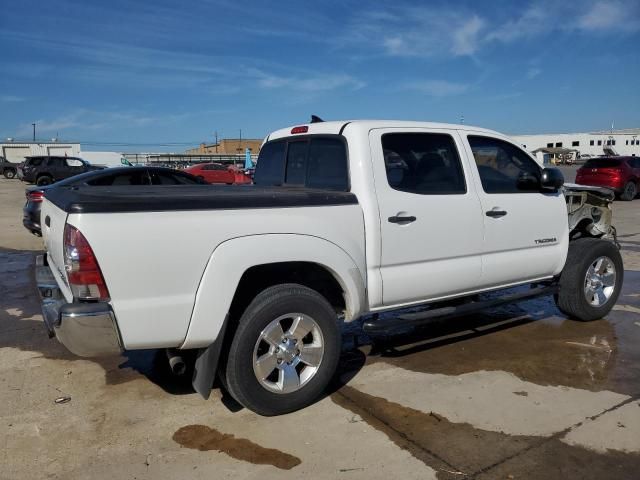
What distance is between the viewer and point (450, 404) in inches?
149

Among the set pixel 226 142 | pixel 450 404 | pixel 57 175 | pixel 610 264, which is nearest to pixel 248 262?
pixel 450 404

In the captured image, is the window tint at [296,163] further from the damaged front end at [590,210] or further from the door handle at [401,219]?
the damaged front end at [590,210]

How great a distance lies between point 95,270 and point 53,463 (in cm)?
117

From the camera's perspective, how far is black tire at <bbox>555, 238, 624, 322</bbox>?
536 centimetres

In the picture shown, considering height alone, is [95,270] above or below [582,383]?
above

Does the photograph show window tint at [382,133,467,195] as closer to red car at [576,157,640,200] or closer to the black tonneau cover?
the black tonneau cover

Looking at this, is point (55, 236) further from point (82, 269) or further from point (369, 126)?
point (369, 126)

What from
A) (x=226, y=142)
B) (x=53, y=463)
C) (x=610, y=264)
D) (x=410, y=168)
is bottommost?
A: (x=53, y=463)

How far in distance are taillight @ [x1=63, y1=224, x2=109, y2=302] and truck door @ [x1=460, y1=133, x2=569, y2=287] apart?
9.94ft

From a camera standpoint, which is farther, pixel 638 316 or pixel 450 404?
pixel 638 316

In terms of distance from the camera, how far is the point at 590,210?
19.1 feet

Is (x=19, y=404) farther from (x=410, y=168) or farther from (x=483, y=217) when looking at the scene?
(x=483, y=217)

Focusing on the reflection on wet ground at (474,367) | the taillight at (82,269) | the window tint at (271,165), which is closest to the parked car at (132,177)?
the reflection on wet ground at (474,367)

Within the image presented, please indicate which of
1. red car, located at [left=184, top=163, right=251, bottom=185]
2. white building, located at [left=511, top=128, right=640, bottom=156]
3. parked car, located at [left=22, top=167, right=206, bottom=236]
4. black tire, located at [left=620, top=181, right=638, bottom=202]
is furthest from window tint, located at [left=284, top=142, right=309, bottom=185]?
white building, located at [left=511, top=128, right=640, bottom=156]
